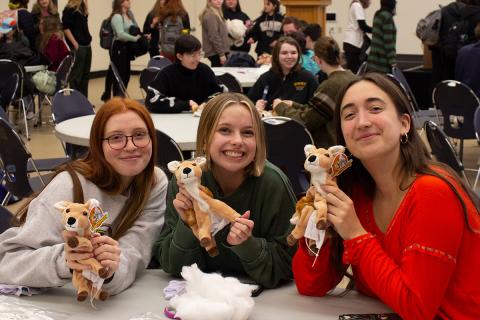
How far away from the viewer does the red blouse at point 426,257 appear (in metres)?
1.84

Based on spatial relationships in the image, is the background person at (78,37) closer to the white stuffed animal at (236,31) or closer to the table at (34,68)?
the table at (34,68)

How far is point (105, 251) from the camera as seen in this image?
6.59 feet

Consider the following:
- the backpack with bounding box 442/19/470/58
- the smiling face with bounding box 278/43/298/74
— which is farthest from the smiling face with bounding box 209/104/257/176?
the backpack with bounding box 442/19/470/58

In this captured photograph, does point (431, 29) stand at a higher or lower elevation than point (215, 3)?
lower

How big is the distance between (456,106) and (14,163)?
3743 mm

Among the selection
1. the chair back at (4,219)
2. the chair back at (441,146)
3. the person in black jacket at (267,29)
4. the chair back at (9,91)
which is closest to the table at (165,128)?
the chair back at (441,146)

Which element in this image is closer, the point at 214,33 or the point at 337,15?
the point at 214,33

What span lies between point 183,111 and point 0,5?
7873 millimetres

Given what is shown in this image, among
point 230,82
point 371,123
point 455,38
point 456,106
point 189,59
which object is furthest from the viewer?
point 455,38

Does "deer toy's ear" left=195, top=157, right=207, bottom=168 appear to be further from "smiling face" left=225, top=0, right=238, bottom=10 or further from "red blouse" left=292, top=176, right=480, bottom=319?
"smiling face" left=225, top=0, right=238, bottom=10

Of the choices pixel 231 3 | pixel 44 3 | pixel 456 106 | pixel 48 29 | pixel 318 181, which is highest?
pixel 44 3

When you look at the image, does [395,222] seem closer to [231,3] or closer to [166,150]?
[166,150]

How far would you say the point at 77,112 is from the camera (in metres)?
5.48

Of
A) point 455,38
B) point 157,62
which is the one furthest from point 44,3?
point 455,38
